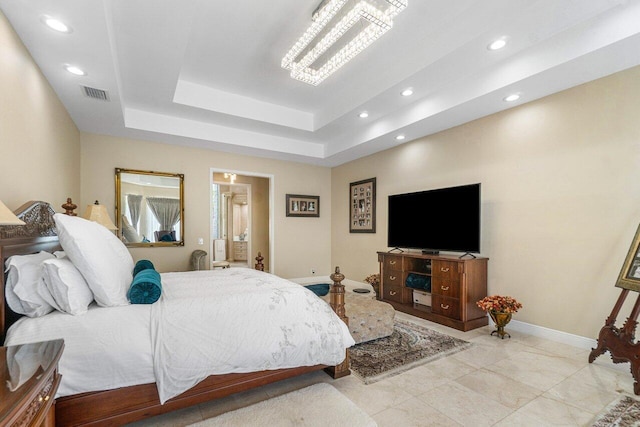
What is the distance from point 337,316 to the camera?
235 centimetres

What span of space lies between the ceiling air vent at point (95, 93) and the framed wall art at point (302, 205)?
3.47 meters

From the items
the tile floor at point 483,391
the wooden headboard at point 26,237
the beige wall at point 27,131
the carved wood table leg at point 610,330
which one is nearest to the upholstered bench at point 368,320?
the tile floor at point 483,391

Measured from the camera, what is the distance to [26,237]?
198 centimetres

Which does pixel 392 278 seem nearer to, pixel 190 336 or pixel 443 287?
pixel 443 287

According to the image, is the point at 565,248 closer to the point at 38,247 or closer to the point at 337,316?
the point at 337,316

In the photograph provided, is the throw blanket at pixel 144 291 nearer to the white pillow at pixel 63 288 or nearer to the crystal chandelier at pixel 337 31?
the white pillow at pixel 63 288

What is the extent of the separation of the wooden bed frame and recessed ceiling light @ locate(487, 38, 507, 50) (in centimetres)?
300

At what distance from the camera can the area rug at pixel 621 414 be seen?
5.89 ft

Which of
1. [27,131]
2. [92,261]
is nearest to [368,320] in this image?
[92,261]

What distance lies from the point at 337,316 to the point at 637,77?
11.2 ft

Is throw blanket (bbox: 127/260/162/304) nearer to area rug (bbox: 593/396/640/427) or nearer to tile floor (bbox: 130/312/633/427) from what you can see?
tile floor (bbox: 130/312/633/427)

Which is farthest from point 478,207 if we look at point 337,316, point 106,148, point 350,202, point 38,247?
point 106,148

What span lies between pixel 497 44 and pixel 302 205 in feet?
14.3

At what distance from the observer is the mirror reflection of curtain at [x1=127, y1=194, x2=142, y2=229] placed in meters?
4.58
